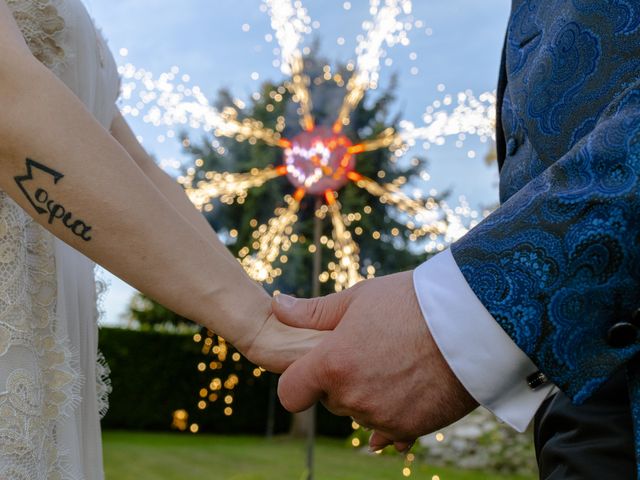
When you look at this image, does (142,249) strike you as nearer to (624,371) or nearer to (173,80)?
(624,371)

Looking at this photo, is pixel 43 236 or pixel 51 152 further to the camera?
pixel 43 236

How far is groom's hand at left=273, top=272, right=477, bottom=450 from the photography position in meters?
1.01

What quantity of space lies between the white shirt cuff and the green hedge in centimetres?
1184

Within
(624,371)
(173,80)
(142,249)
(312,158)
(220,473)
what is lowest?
(220,473)

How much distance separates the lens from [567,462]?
1153 mm

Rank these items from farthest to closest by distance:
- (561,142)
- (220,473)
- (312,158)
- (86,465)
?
(220,473) < (312,158) < (86,465) < (561,142)

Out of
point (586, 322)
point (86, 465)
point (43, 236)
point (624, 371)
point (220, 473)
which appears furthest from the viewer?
point (220, 473)

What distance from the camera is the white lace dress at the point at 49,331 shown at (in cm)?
108

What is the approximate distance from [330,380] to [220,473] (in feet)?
24.4

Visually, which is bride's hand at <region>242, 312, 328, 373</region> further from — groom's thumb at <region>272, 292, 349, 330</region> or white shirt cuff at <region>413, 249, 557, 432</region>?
white shirt cuff at <region>413, 249, 557, 432</region>

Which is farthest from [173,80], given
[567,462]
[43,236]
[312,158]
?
[567,462]

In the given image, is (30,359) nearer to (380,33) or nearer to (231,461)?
(380,33)

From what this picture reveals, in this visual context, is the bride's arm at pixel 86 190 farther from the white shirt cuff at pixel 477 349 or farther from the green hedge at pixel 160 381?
the green hedge at pixel 160 381

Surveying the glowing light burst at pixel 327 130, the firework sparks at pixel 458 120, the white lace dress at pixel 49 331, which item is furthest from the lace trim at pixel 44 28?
the firework sparks at pixel 458 120
